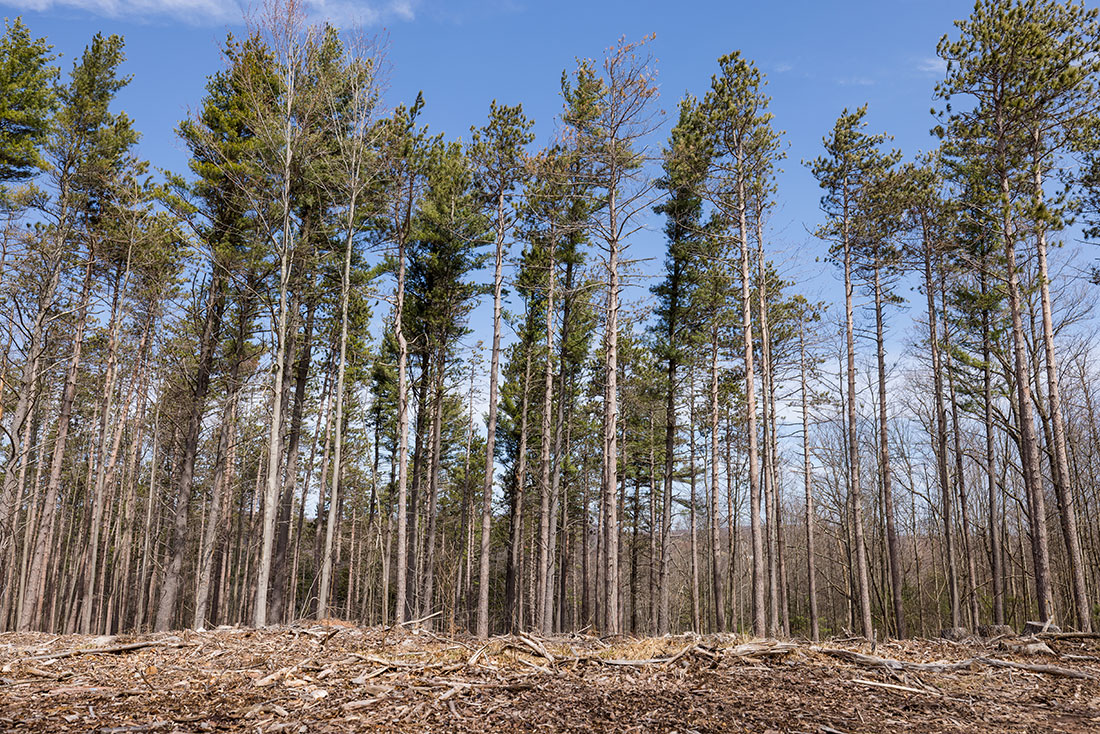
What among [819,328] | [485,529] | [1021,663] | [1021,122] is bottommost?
[1021,663]

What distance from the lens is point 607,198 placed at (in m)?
13.4

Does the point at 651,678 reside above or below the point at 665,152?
below

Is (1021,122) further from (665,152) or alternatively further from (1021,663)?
(1021,663)

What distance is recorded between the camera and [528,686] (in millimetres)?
5445

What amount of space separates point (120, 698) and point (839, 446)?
27380 mm

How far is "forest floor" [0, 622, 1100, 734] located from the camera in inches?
175

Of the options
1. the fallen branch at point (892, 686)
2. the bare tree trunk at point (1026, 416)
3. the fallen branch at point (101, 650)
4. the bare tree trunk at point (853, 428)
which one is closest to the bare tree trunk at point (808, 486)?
the bare tree trunk at point (853, 428)

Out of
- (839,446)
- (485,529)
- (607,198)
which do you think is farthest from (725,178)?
(839,446)

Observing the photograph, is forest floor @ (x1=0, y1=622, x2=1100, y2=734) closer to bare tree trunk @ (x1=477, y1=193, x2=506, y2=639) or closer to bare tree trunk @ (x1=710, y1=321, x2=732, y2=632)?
bare tree trunk @ (x1=477, y1=193, x2=506, y2=639)

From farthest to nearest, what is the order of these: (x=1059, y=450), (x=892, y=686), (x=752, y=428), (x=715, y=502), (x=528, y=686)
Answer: (x=715, y=502) < (x=752, y=428) < (x=1059, y=450) < (x=892, y=686) < (x=528, y=686)

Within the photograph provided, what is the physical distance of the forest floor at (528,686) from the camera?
4.45m

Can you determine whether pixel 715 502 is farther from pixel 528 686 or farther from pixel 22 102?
pixel 22 102

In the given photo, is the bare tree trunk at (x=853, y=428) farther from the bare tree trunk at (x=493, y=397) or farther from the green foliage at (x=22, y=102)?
the green foliage at (x=22, y=102)

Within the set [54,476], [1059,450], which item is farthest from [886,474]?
[54,476]
